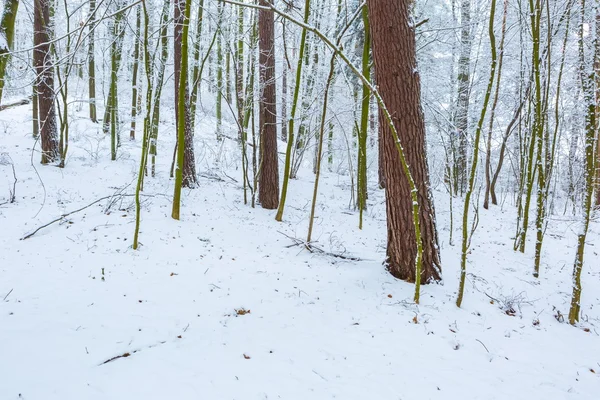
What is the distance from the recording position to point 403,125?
3578 millimetres

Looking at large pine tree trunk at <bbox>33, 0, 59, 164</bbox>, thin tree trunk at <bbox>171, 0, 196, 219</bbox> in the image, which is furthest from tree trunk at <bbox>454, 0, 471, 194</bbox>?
large pine tree trunk at <bbox>33, 0, 59, 164</bbox>

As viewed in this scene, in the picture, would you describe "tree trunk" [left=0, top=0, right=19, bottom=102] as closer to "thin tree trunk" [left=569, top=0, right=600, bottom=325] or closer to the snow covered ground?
the snow covered ground

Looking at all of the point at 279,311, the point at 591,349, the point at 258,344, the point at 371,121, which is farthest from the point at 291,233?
the point at 371,121

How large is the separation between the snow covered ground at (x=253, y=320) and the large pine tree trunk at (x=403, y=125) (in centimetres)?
44

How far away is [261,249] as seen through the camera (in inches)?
186

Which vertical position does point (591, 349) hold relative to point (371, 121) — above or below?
below

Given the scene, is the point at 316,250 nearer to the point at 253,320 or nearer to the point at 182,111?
the point at 253,320

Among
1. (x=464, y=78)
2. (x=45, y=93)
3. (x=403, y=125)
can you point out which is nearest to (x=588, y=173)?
(x=403, y=125)

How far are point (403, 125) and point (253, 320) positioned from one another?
255 cm

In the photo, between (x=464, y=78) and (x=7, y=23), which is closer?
(x=7, y=23)

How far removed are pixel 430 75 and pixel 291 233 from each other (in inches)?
245

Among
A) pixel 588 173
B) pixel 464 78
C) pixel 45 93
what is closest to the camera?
pixel 588 173

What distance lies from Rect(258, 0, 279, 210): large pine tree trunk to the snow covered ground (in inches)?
69.2

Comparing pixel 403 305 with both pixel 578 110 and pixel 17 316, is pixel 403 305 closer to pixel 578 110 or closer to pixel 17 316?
pixel 17 316
